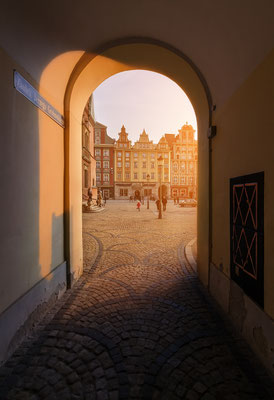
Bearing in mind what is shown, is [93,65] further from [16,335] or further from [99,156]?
[99,156]

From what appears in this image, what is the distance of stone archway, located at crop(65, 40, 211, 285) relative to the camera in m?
3.52

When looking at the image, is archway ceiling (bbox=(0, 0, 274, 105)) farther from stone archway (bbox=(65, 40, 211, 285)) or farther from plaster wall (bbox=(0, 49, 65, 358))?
plaster wall (bbox=(0, 49, 65, 358))

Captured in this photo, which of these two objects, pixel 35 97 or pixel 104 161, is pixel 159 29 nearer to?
pixel 35 97

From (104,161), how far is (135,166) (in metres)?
8.08

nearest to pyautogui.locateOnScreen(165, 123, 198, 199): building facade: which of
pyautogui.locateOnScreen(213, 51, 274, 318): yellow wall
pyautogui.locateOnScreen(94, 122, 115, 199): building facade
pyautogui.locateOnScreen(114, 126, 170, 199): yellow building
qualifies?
pyautogui.locateOnScreen(114, 126, 170, 199): yellow building

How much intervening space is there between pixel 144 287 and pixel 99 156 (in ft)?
145

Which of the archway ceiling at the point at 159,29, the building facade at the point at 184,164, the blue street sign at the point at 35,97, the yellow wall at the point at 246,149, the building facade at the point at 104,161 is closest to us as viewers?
the yellow wall at the point at 246,149

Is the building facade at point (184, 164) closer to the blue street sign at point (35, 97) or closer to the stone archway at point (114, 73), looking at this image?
the stone archway at point (114, 73)

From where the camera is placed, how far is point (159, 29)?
10.3 ft

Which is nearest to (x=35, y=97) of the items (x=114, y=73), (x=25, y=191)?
(x=25, y=191)

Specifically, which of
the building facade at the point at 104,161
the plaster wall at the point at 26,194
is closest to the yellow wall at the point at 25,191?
the plaster wall at the point at 26,194

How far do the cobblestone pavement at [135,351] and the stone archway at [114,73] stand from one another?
0.94 metres

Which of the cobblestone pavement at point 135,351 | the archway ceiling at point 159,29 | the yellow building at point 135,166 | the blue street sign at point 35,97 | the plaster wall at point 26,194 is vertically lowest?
the cobblestone pavement at point 135,351

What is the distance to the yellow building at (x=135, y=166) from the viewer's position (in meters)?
46.3
